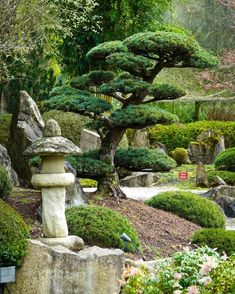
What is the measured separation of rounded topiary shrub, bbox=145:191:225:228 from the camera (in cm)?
1071

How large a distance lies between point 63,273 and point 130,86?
176 inches

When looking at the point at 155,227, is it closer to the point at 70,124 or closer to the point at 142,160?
the point at 142,160

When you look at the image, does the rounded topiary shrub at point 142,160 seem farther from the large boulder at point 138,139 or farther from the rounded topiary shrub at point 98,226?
the large boulder at point 138,139

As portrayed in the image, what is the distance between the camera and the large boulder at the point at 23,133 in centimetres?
1313

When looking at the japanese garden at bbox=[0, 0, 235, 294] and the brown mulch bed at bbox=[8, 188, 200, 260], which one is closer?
the japanese garden at bbox=[0, 0, 235, 294]

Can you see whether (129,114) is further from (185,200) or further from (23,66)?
(23,66)

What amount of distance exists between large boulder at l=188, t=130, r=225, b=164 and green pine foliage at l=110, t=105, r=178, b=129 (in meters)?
12.3

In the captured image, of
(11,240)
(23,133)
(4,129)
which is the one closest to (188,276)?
(11,240)

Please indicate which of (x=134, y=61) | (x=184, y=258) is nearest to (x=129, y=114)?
(x=134, y=61)

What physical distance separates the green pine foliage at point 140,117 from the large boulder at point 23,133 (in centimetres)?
322

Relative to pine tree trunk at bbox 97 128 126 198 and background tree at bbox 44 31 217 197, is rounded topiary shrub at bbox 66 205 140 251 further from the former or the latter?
pine tree trunk at bbox 97 128 126 198

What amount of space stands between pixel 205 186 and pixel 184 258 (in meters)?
13.2

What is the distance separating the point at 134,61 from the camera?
10.3 meters

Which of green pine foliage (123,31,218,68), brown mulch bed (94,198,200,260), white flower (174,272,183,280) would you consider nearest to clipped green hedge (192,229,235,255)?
brown mulch bed (94,198,200,260)
